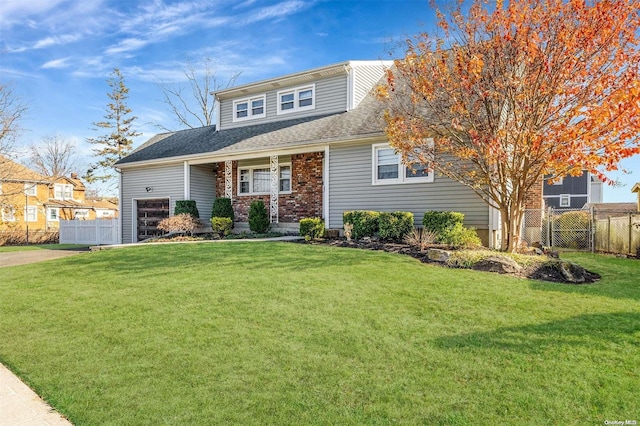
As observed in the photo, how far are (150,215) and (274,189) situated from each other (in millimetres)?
6944

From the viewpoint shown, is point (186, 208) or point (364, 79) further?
point (186, 208)

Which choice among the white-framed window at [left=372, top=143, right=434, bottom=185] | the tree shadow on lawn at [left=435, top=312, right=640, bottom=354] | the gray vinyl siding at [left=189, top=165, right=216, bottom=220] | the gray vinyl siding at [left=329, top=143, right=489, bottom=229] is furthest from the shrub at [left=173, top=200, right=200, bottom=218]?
the tree shadow on lawn at [left=435, top=312, right=640, bottom=354]

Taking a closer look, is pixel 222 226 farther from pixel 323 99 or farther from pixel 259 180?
pixel 323 99

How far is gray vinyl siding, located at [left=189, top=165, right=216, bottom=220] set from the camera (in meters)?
17.1

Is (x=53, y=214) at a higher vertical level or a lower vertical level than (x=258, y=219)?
lower

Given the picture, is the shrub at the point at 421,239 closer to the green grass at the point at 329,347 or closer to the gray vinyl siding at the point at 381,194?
the gray vinyl siding at the point at 381,194

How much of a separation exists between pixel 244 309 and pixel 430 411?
3.00 m

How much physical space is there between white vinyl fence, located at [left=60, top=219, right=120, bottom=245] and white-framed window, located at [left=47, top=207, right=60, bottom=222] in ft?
47.7

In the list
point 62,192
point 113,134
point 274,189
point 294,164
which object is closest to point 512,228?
point 274,189

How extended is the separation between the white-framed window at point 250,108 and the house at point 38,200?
14.9 m

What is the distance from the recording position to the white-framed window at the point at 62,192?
3409 centimetres

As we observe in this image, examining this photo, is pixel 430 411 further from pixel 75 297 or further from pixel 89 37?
pixel 89 37

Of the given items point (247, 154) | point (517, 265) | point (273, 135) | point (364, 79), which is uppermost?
Result: point (364, 79)

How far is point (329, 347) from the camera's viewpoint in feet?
13.2
